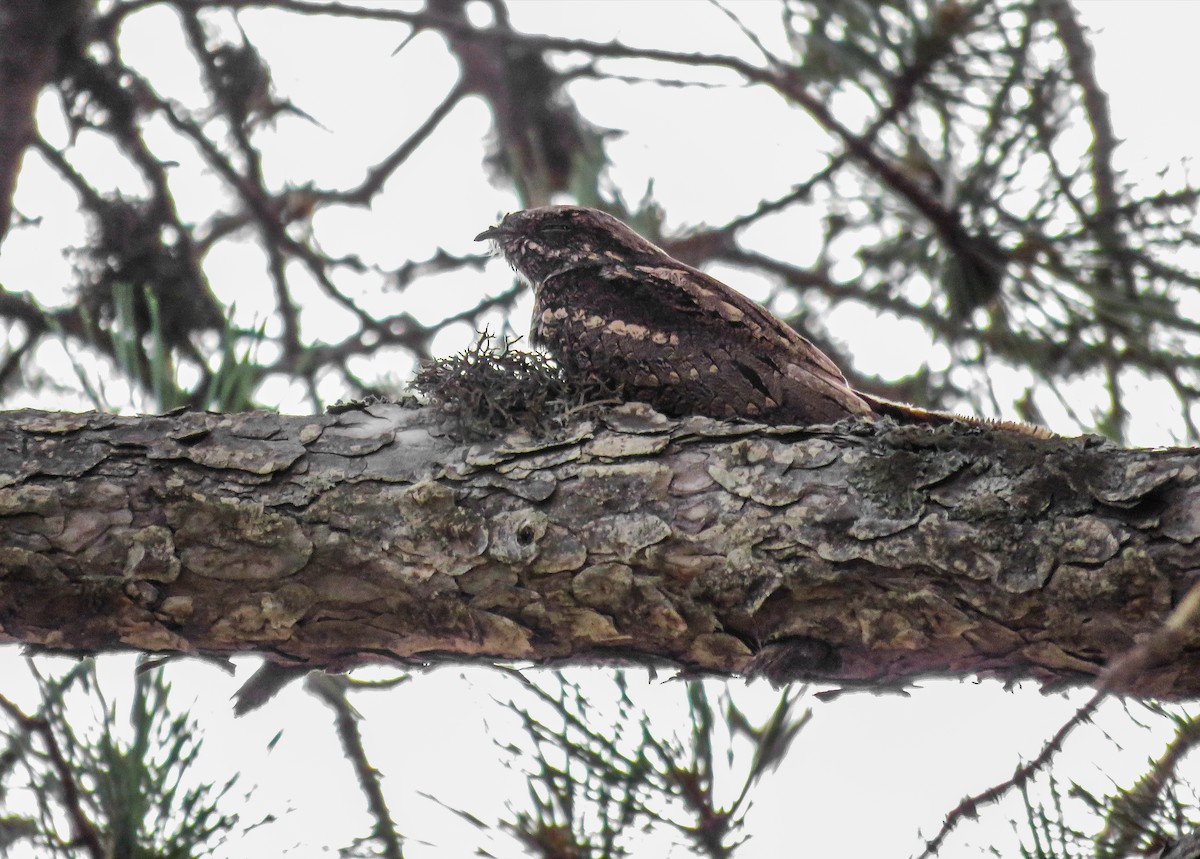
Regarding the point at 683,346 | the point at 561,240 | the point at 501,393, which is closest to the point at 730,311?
the point at 683,346

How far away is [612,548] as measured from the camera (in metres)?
2.26

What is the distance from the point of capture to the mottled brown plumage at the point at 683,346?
275 centimetres

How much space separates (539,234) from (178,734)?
1.72 metres

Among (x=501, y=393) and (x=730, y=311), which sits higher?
(x=730, y=311)

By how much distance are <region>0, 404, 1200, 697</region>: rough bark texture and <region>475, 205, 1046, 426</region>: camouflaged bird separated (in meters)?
0.35

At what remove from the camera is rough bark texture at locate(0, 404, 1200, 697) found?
2137 mm

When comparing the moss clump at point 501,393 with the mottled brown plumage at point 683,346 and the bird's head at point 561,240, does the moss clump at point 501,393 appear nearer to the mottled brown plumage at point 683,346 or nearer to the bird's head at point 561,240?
the mottled brown plumage at point 683,346

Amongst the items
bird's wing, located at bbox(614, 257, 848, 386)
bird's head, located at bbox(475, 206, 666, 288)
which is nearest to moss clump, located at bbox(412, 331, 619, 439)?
bird's wing, located at bbox(614, 257, 848, 386)

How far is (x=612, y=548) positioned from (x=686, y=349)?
71 cm

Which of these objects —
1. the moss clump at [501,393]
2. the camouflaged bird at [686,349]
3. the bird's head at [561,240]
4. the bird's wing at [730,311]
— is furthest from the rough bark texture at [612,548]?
the bird's head at [561,240]

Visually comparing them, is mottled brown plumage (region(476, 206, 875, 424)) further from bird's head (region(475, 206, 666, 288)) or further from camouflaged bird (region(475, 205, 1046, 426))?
bird's head (region(475, 206, 666, 288))

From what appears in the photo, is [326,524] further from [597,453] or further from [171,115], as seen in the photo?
[171,115]

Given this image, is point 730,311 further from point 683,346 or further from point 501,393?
point 501,393

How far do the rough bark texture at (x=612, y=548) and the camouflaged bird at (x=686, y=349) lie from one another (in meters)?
0.35
